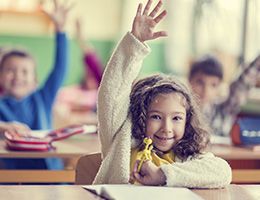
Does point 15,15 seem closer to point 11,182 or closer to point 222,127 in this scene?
point 222,127

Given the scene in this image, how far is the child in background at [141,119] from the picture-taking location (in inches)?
79.7

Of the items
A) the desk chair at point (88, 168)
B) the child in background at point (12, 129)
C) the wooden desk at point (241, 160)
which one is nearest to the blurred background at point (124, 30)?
the wooden desk at point (241, 160)

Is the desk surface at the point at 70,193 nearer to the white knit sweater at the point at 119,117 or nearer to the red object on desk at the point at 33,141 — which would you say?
the white knit sweater at the point at 119,117

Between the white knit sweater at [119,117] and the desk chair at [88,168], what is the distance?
0.35 feet

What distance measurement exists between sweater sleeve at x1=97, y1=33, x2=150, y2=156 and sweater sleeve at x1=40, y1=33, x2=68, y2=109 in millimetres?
1558

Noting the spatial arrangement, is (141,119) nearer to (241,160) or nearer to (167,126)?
(167,126)

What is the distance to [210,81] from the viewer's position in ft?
12.7

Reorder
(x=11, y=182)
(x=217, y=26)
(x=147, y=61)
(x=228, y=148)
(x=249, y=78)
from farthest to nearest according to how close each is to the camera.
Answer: (x=147, y=61) < (x=217, y=26) < (x=249, y=78) < (x=228, y=148) < (x=11, y=182)

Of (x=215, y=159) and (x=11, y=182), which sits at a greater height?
(x=215, y=159)

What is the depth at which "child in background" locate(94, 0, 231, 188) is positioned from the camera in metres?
2.03

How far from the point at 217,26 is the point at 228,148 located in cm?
256

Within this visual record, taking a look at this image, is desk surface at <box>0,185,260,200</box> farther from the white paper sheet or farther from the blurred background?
the blurred background

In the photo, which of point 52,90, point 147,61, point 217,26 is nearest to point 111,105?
point 52,90

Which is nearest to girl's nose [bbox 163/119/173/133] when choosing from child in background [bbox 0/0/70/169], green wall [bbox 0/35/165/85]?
child in background [bbox 0/0/70/169]
